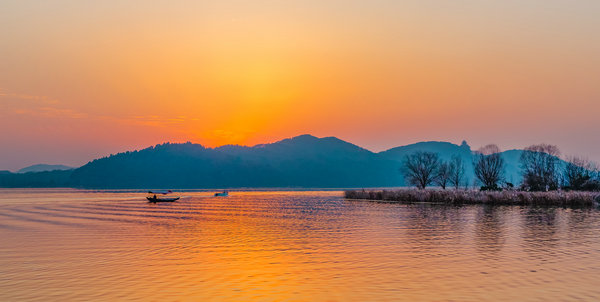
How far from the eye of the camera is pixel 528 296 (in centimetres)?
1738

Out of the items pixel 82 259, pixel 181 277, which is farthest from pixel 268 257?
pixel 82 259

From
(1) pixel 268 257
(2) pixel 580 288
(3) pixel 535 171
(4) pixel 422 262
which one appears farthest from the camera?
(3) pixel 535 171

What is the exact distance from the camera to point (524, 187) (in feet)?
360

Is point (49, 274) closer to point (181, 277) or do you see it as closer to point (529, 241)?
point (181, 277)

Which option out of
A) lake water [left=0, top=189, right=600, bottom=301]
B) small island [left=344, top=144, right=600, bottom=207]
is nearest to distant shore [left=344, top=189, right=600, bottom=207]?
small island [left=344, top=144, right=600, bottom=207]

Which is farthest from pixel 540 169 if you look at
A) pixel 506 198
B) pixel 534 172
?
pixel 506 198

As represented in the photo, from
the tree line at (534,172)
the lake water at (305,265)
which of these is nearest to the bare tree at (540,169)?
the tree line at (534,172)

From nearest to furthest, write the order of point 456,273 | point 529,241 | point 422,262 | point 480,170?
point 456,273 → point 422,262 → point 529,241 → point 480,170

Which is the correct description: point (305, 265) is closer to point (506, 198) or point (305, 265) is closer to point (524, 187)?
point (506, 198)

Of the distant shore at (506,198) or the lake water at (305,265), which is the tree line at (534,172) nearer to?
the distant shore at (506,198)

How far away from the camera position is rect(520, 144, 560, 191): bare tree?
356 ft

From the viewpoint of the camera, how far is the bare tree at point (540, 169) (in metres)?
108

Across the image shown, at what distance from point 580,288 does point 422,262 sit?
7.47m

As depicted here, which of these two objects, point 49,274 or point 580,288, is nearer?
point 580,288
